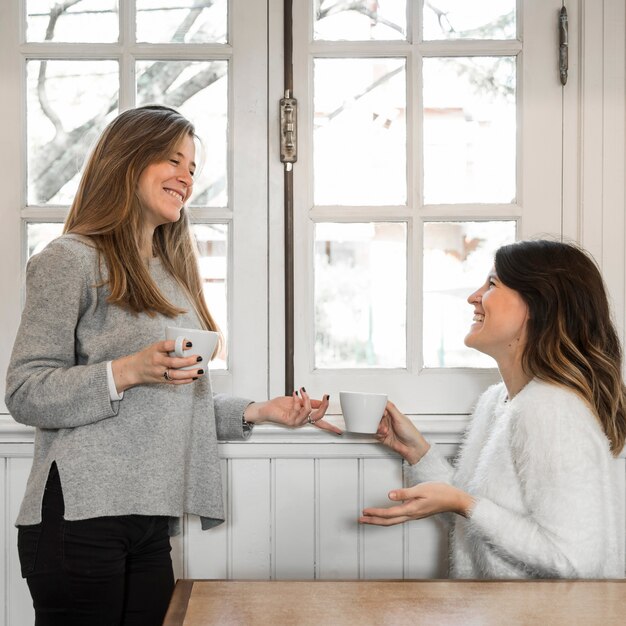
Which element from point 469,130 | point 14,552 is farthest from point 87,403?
point 469,130

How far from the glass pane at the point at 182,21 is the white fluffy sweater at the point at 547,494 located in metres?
1.22

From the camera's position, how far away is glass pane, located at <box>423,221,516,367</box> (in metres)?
2.05

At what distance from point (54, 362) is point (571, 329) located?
1.03 m

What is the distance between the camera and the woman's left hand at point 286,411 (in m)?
1.81

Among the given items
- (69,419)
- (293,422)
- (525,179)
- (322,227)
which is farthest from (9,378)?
(525,179)

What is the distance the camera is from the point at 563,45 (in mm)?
1999

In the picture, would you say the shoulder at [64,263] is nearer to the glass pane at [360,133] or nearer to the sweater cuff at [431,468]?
the glass pane at [360,133]

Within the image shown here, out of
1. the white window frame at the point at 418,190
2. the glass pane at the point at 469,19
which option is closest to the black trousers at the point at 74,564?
the white window frame at the point at 418,190

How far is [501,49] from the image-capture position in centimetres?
202

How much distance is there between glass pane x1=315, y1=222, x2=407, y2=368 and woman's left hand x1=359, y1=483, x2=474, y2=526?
0.60 meters

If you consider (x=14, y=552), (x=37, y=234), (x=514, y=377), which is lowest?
(x=14, y=552)

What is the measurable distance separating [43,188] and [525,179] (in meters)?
1.27

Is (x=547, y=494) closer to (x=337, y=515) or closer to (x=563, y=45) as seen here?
(x=337, y=515)

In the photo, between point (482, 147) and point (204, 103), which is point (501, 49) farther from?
point (204, 103)
